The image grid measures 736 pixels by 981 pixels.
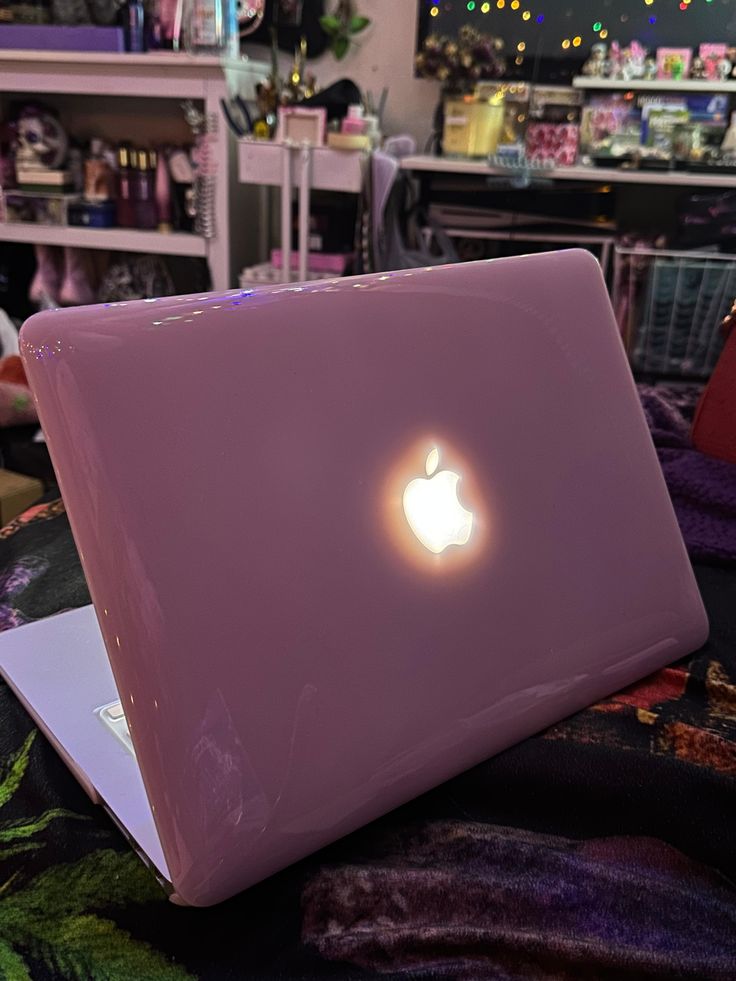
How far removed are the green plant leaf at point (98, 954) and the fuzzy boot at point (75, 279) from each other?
99.7 inches

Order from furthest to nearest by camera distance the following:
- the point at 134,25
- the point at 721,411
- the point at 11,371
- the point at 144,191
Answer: the point at 144,191, the point at 134,25, the point at 11,371, the point at 721,411

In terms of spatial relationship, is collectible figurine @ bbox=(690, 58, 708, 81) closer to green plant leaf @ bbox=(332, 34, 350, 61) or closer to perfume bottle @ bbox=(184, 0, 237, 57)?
green plant leaf @ bbox=(332, 34, 350, 61)

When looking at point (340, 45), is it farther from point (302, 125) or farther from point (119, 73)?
point (119, 73)

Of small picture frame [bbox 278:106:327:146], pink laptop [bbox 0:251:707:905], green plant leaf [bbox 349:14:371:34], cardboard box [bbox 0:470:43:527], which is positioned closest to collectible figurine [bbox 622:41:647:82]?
green plant leaf [bbox 349:14:371:34]

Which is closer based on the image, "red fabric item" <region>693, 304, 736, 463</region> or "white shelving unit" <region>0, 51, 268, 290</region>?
"red fabric item" <region>693, 304, 736, 463</region>

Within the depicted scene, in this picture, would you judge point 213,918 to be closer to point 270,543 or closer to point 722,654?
point 270,543

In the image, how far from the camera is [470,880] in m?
0.59

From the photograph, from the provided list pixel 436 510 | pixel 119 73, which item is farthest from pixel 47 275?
pixel 436 510

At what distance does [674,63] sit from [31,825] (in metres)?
2.64

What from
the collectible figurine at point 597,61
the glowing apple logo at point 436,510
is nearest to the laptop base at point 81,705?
the glowing apple logo at point 436,510

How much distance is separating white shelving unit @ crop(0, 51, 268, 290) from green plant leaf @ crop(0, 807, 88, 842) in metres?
2.17

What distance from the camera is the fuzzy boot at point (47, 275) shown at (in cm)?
285

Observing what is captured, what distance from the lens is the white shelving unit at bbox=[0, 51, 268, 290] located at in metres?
2.44

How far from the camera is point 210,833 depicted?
19.2 inches
